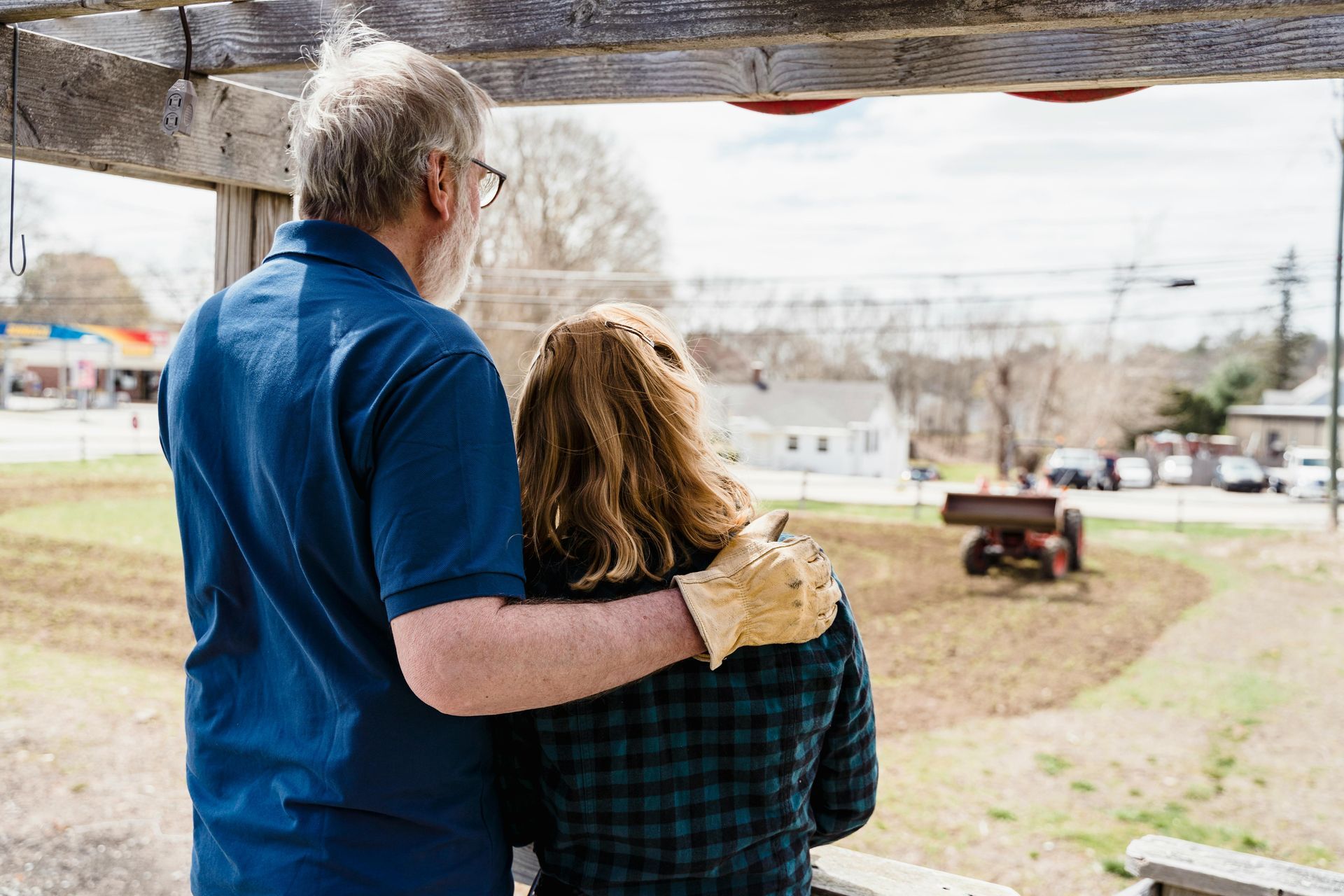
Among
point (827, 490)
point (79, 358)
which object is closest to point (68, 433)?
point (79, 358)

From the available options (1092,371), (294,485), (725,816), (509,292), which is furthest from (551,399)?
(1092,371)

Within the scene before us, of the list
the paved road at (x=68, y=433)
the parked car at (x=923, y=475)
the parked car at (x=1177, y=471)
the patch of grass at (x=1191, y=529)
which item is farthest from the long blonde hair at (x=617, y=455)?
the parked car at (x=1177, y=471)

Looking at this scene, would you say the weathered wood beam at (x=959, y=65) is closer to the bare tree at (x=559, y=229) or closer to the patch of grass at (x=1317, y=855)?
the patch of grass at (x=1317, y=855)

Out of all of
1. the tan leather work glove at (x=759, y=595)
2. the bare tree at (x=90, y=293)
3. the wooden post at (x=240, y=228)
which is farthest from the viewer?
the bare tree at (x=90, y=293)

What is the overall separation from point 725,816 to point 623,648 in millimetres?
346

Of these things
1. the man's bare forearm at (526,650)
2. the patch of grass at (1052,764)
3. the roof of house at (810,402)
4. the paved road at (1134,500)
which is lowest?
the patch of grass at (1052,764)

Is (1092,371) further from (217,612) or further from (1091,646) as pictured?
(217,612)

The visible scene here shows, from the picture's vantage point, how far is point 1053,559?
1335 centimetres

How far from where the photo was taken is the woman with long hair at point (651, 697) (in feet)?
4.63

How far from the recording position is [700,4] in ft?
5.29

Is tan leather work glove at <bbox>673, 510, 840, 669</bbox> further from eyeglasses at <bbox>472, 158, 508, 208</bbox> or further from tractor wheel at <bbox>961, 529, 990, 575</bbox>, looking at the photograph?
tractor wheel at <bbox>961, 529, 990, 575</bbox>

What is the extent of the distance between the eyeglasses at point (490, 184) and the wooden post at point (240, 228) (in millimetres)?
1023

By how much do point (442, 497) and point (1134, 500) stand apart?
3373 cm

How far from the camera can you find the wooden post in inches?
93.0
